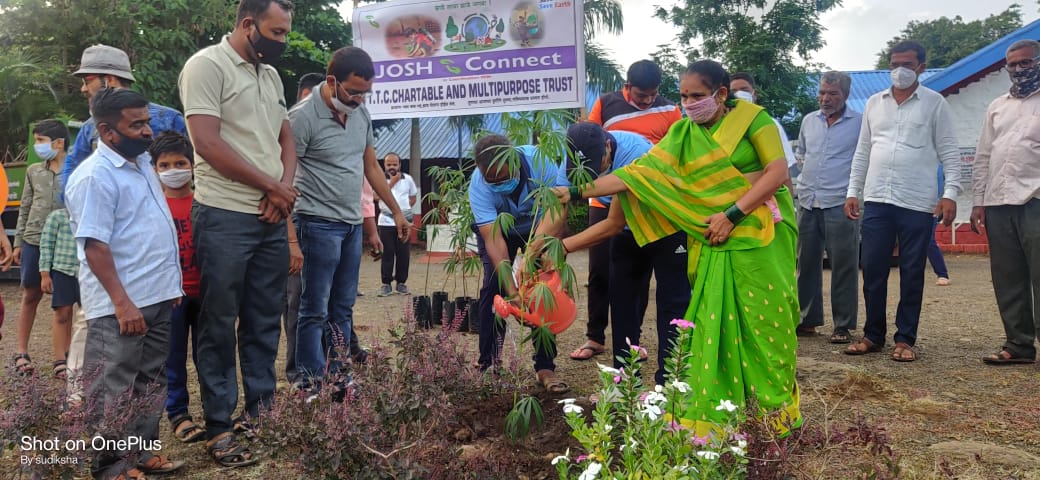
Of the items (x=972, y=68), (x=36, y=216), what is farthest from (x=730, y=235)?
(x=972, y=68)

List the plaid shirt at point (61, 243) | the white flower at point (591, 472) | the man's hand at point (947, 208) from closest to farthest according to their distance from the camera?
the white flower at point (591, 472)
the plaid shirt at point (61, 243)
the man's hand at point (947, 208)

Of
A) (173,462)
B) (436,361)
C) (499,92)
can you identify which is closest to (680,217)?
(436,361)

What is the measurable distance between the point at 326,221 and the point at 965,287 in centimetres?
809

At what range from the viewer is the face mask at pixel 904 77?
5.12 m

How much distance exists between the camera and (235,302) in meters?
3.25

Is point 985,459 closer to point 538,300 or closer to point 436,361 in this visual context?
point 538,300

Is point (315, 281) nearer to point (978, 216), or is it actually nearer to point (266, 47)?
A: point (266, 47)

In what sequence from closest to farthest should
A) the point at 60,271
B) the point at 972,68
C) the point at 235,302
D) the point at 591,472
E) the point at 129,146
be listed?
the point at 591,472
the point at 129,146
the point at 235,302
the point at 60,271
the point at 972,68

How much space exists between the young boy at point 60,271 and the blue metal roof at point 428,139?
1595 centimetres

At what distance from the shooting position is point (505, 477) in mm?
2588

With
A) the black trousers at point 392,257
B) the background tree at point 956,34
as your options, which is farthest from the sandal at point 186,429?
the background tree at point 956,34

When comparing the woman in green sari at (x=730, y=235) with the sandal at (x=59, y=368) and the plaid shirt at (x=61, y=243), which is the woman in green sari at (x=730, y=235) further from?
the sandal at (x=59, y=368)

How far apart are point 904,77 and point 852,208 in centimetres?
93

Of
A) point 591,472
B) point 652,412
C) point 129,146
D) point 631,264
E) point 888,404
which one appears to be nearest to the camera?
point 591,472
